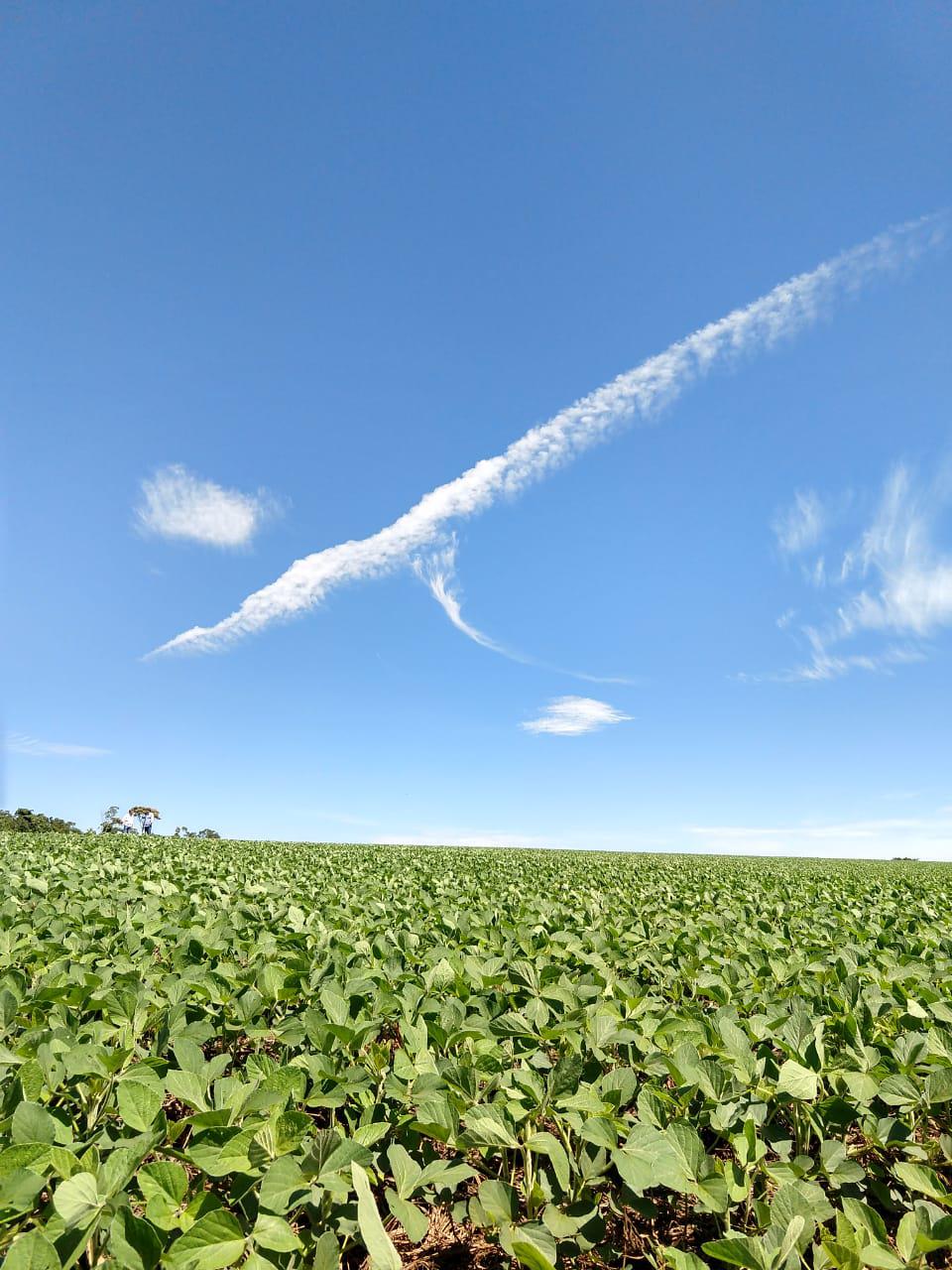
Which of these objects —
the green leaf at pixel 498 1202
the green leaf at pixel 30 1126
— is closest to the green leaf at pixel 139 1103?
the green leaf at pixel 30 1126

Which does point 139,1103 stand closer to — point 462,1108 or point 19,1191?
point 19,1191

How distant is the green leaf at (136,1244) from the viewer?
1.50 m

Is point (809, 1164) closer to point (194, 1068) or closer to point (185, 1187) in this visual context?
point (185, 1187)

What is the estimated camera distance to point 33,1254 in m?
1.47

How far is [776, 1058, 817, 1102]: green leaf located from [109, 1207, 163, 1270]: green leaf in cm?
208

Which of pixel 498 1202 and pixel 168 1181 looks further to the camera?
pixel 498 1202

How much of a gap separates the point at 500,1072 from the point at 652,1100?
61cm

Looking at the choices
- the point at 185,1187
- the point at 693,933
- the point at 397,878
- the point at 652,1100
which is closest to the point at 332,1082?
the point at 185,1187

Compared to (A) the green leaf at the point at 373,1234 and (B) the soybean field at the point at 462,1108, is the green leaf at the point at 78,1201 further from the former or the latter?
(A) the green leaf at the point at 373,1234

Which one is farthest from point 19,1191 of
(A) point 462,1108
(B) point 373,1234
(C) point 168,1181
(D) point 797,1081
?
(D) point 797,1081

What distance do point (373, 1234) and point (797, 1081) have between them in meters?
1.66

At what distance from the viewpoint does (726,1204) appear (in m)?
1.91

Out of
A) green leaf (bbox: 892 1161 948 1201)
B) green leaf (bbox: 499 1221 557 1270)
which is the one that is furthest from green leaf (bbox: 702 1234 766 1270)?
green leaf (bbox: 892 1161 948 1201)

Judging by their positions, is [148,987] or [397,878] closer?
[148,987]
